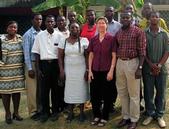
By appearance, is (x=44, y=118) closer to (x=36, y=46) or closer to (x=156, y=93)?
(x=36, y=46)

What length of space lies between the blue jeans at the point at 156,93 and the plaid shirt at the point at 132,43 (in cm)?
54

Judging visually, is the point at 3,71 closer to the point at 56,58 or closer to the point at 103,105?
the point at 56,58

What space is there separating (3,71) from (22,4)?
608 cm

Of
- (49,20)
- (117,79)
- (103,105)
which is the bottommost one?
(103,105)

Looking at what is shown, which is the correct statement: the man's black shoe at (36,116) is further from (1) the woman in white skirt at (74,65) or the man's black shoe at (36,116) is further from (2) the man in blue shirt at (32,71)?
(1) the woman in white skirt at (74,65)

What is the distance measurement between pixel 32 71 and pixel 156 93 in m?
2.23

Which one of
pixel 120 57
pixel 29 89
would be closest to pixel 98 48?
pixel 120 57

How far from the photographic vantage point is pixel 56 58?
24.3 feet

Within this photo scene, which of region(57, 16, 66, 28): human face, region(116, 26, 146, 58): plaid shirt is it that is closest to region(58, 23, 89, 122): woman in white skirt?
region(57, 16, 66, 28): human face

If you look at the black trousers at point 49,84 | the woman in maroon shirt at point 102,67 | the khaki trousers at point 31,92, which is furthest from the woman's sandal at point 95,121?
the khaki trousers at point 31,92

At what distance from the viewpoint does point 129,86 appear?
22.2 feet

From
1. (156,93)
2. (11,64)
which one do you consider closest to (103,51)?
(156,93)

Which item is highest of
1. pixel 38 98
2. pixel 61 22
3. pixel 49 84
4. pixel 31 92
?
pixel 61 22

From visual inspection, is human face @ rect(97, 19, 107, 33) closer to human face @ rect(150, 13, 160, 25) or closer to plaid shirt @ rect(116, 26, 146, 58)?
plaid shirt @ rect(116, 26, 146, 58)
